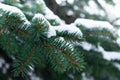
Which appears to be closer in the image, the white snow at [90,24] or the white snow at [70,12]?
the white snow at [90,24]

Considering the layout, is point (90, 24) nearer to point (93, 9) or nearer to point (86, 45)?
point (86, 45)

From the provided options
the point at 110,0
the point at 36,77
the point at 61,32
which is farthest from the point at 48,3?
the point at 61,32

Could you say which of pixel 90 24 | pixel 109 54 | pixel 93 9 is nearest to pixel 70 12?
pixel 93 9

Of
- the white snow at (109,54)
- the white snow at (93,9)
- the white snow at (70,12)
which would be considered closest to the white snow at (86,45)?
the white snow at (109,54)

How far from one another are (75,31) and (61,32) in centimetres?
7

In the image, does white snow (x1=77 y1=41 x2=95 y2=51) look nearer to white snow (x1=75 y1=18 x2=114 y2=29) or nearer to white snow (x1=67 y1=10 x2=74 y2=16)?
white snow (x1=75 y1=18 x2=114 y2=29)

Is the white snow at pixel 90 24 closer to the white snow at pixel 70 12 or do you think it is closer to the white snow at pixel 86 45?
the white snow at pixel 86 45

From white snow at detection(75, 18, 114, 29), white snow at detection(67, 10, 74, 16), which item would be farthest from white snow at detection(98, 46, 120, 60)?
white snow at detection(67, 10, 74, 16)

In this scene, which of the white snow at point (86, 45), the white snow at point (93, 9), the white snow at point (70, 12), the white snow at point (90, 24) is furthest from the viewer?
the white snow at point (93, 9)

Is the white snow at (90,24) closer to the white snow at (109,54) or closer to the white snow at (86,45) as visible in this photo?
the white snow at (86,45)

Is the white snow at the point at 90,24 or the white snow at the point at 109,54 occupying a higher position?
the white snow at the point at 109,54

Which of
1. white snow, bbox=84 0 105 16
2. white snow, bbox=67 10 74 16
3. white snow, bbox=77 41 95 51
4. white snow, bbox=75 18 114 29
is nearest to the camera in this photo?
white snow, bbox=75 18 114 29

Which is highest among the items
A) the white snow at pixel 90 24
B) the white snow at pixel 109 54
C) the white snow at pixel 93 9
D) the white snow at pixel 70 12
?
the white snow at pixel 93 9

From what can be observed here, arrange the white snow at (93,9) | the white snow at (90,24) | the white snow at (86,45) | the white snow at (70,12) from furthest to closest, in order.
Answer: the white snow at (93,9), the white snow at (70,12), the white snow at (86,45), the white snow at (90,24)
